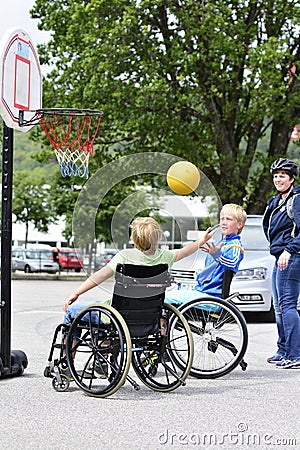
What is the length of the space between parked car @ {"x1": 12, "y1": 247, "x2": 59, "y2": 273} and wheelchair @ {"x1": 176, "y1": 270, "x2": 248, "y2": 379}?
3762 centimetres

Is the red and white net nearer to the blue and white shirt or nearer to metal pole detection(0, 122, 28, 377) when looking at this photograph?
metal pole detection(0, 122, 28, 377)

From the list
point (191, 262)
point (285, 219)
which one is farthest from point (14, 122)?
point (285, 219)

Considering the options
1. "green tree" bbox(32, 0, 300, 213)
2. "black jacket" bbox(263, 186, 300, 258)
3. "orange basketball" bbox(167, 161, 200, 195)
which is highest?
"green tree" bbox(32, 0, 300, 213)

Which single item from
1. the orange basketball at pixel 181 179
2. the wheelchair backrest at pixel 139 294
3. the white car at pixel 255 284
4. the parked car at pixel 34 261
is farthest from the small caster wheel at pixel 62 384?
the parked car at pixel 34 261

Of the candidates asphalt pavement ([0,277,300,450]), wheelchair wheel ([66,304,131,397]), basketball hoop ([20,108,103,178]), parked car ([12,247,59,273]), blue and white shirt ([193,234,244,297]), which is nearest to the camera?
asphalt pavement ([0,277,300,450])

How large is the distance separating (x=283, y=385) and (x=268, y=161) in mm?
19391

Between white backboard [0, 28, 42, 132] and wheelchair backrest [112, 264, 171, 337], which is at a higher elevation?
white backboard [0, 28, 42, 132]

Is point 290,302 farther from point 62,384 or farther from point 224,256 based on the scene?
point 62,384

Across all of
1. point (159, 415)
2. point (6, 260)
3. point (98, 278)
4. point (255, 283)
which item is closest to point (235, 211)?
point (98, 278)

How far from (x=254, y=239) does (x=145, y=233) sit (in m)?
7.57

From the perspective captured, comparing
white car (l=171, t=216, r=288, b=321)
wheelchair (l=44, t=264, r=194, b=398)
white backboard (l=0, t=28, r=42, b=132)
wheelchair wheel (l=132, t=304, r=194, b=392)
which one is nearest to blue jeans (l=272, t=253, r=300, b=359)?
wheelchair wheel (l=132, t=304, r=194, b=392)

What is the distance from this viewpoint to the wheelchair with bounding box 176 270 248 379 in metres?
8.05

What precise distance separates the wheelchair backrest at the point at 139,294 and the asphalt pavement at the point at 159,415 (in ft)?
0.86

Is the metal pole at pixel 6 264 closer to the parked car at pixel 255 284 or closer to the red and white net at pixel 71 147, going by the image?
the red and white net at pixel 71 147
